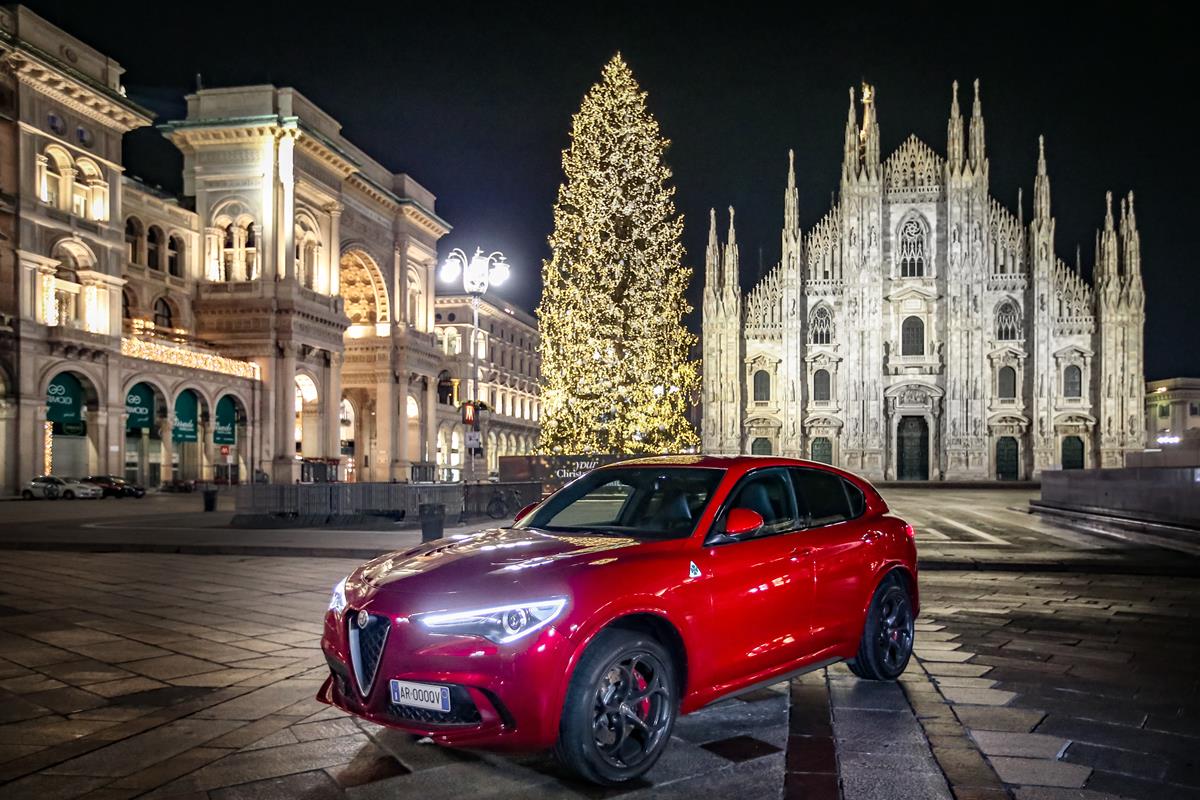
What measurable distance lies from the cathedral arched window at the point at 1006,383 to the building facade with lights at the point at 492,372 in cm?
3040

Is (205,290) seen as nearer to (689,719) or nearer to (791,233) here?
(791,233)

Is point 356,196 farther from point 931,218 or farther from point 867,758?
point 867,758

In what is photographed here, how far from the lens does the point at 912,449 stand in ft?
186

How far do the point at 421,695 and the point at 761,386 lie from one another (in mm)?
55183

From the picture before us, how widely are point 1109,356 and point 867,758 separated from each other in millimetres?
56403

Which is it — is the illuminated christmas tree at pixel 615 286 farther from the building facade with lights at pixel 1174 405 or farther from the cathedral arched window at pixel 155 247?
the building facade with lights at pixel 1174 405

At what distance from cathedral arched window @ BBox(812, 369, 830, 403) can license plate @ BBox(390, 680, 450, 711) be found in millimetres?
54952

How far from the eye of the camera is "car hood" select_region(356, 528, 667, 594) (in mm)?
4008

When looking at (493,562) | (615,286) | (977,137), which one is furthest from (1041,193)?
(493,562)

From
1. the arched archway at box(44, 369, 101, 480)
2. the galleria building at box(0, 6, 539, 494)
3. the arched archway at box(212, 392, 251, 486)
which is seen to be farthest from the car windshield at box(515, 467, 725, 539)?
the arched archway at box(212, 392, 251, 486)

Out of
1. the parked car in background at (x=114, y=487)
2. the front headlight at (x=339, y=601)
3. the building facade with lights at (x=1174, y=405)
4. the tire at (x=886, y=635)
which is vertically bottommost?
the parked car in background at (x=114, y=487)

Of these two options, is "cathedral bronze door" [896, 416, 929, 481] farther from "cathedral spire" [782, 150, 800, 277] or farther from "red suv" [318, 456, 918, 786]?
"red suv" [318, 456, 918, 786]

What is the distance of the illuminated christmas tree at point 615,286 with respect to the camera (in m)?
23.4

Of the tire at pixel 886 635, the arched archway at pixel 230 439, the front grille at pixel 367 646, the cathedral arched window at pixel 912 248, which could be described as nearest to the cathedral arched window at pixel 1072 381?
the cathedral arched window at pixel 912 248
